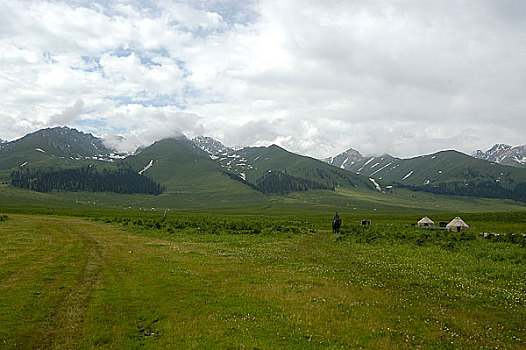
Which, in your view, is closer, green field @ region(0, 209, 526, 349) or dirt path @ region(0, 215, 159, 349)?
green field @ region(0, 209, 526, 349)

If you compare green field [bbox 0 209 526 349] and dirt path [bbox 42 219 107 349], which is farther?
green field [bbox 0 209 526 349]

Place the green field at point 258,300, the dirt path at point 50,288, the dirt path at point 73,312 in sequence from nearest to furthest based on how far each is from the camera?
the dirt path at point 73,312 → the green field at point 258,300 → the dirt path at point 50,288

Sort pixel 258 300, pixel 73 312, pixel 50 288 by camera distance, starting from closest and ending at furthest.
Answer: pixel 73 312 → pixel 258 300 → pixel 50 288

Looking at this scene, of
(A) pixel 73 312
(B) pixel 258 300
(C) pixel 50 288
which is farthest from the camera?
(C) pixel 50 288

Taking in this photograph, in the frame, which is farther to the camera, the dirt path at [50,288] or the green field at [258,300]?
the dirt path at [50,288]

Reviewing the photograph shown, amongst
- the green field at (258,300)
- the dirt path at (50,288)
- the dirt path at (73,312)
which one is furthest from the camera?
the dirt path at (50,288)

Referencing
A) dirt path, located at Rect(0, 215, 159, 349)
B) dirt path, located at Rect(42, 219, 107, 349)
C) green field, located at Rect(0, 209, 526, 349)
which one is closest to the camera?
dirt path, located at Rect(42, 219, 107, 349)

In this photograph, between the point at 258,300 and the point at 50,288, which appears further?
the point at 50,288

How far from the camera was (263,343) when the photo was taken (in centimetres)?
1239

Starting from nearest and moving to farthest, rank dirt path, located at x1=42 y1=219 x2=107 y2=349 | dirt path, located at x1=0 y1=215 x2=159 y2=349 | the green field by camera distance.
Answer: dirt path, located at x1=42 y1=219 x2=107 y2=349, the green field, dirt path, located at x1=0 y1=215 x2=159 y2=349

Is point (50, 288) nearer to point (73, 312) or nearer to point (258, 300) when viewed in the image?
point (73, 312)

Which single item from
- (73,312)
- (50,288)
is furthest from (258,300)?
(50,288)

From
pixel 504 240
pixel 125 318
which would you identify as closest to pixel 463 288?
pixel 125 318

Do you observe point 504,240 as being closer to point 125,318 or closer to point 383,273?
point 383,273
